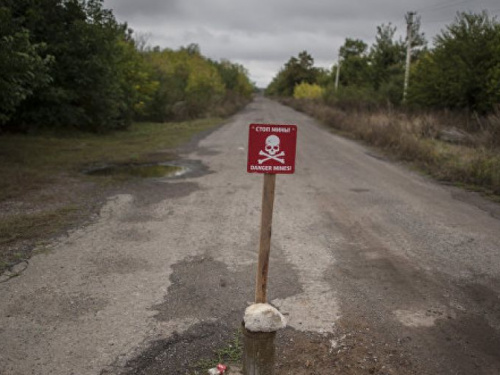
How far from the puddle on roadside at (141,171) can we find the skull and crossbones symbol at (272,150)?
22.9 ft

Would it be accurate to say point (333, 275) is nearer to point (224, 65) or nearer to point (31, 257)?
point (31, 257)

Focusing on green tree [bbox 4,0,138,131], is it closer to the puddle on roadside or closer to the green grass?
the puddle on roadside

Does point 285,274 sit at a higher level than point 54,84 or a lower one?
lower

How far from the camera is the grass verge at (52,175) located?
5758 millimetres

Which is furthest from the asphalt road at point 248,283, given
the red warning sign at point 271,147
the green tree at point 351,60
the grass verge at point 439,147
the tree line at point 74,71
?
the green tree at point 351,60

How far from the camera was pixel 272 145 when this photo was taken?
2.93 m

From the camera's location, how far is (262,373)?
9.37ft

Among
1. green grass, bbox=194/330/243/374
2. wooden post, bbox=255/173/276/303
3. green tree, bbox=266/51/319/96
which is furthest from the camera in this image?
green tree, bbox=266/51/319/96

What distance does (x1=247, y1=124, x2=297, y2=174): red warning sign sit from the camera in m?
2.89

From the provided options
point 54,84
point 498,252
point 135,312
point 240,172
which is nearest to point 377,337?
point 135,312

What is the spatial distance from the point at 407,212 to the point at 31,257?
5.74m

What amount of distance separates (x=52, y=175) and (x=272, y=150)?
24.8 ft

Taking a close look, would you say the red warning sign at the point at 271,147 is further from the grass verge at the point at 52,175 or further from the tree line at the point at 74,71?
the tree line at the point at 74,71

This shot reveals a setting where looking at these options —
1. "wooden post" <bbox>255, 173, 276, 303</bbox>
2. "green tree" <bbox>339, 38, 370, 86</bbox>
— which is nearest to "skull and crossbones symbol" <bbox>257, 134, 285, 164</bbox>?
"wooden post" <bbox>255, 173, 276, 303</bbox>
